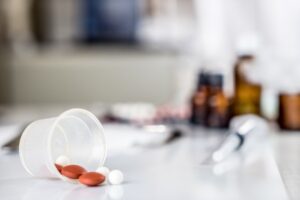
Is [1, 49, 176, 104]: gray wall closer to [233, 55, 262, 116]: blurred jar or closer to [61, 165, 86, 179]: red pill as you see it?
[233, 55, 262, 116]: blurred jar

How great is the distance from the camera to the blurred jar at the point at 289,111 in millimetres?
1068

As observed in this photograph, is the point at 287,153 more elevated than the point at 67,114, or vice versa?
the point at 67,114

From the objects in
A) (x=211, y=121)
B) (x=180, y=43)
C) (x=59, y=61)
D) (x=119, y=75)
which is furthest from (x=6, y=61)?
(x=211, y=121)

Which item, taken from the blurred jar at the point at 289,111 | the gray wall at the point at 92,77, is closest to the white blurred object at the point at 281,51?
the blurred jar at the point at 289,111

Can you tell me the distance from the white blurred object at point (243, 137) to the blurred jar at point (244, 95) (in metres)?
0.15

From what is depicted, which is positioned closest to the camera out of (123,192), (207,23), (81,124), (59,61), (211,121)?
(123,192)

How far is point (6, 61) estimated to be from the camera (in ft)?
8.56

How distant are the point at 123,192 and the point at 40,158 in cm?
12

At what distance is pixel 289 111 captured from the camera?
3.54ft

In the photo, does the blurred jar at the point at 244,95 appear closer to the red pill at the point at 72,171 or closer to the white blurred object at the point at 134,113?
the white blurred object at the point at 134,113

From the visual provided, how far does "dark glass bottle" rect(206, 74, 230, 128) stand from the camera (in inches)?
44.2

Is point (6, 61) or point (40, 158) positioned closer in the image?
point (40, 158)

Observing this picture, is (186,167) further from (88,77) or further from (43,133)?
(88,77)

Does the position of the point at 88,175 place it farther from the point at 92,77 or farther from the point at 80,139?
the point at 92,77
